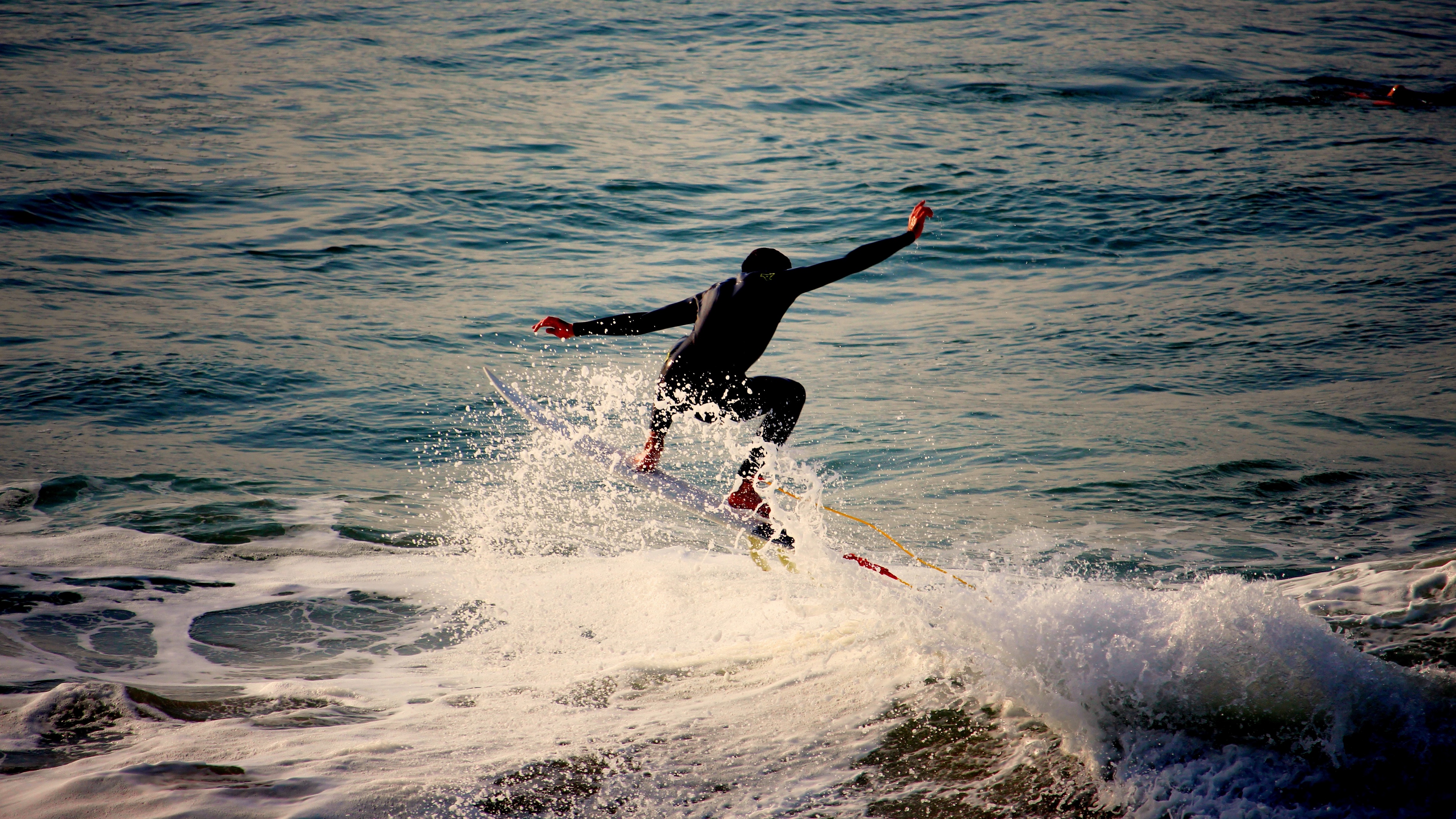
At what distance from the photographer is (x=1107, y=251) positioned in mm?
14859

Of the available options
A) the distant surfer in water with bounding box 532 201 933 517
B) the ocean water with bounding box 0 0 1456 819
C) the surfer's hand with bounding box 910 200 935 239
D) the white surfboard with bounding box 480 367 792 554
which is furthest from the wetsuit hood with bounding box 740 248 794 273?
the white surfboard with bounding box 480 367 792 554

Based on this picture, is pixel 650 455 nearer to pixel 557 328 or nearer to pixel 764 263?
pixel 557 328

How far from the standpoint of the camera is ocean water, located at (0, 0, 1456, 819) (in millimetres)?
4344

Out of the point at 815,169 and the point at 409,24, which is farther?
the point at 409,24

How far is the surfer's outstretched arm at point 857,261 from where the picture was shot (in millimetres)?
5395

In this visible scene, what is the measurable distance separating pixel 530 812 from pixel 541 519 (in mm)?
4170

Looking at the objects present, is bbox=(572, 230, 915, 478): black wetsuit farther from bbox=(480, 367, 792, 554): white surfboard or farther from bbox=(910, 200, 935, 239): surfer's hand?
bbox=(480, 367, 792, 554): white surfboard

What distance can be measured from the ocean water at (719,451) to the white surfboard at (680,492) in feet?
0.93

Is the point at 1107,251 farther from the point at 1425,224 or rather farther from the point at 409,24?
the point at 409,24

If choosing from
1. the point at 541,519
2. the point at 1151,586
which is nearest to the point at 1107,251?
the point at 1151,586

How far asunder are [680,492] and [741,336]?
1114 mm

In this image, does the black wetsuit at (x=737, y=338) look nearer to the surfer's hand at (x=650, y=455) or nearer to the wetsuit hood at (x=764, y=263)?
the wetsuit hood at (x=764, y=263)

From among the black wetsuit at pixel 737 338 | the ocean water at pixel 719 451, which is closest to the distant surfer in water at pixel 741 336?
the black wetsuit at pixel 737 338

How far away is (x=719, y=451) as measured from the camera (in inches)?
365
